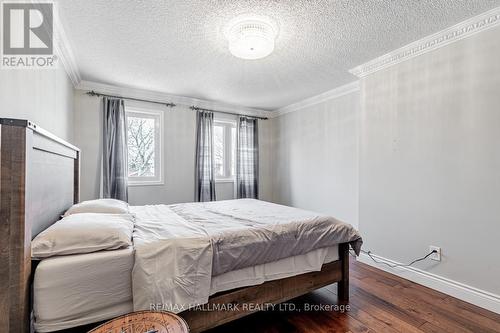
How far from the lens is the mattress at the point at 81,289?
1.16 meters

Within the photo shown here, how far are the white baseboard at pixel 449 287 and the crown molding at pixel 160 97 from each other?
352cm

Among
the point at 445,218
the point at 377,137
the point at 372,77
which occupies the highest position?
the point at 372,77

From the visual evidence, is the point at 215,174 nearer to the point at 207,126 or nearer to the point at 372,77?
the point at 207,126

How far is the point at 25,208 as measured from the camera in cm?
108

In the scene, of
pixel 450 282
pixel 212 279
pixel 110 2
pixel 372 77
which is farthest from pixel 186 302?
pixel 372 77

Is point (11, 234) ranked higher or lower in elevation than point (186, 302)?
higher

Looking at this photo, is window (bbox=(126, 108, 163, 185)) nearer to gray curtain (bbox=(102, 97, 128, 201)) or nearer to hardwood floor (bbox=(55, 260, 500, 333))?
gray curtain (bbox=(102, 97, 128, 201))

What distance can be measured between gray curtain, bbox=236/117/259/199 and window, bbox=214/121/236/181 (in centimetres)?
15

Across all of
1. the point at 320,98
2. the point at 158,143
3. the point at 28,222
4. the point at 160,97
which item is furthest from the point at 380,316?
the point at 160,97

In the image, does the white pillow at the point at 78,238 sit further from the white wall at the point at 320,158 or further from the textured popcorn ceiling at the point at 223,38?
the white wall at the point at 320,158

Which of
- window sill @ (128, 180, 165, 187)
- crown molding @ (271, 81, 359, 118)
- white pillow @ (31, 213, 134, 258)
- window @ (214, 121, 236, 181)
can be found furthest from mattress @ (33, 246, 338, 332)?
crown molding @ (271, 81, 359, 118)

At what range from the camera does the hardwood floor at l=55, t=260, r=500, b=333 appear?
1.72 meters

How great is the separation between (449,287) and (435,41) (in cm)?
238

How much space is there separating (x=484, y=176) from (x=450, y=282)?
1.03 m
